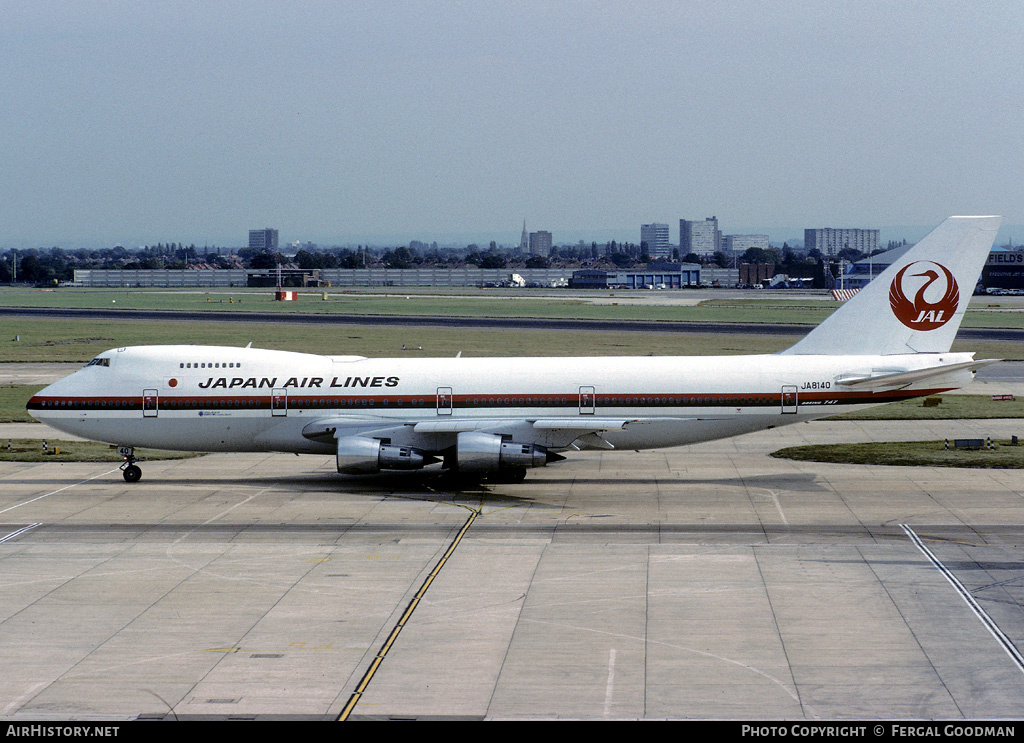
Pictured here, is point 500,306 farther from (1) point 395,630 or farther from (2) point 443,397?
(1) point 395,630

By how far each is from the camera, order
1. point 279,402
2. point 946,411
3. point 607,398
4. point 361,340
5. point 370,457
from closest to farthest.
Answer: point 370,457, point 607,398, point 279,402, point 946,411, point 361,340

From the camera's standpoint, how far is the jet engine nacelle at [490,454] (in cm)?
3712

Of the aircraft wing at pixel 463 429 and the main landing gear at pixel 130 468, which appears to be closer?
the aircraft wing at pixel 463 429

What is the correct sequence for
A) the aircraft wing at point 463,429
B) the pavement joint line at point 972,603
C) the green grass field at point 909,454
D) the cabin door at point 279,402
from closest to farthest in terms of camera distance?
the pavement joint line at point 972,603 → the aircraft wing at point 463,429 → the cabin door at point 279,402 → the green grass field at point 909,454

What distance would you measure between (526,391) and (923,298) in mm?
14444

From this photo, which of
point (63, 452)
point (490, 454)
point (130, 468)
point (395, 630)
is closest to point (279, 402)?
point (130, 468)

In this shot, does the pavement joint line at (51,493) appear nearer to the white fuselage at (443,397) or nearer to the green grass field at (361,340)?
the white fuselage at (443,397)

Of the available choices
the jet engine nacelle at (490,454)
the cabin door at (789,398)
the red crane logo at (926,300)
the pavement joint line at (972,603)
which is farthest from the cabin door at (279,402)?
the red crane logo at (926,300)

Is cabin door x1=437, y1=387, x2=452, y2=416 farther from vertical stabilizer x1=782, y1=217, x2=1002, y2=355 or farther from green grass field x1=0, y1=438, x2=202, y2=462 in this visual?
vertical stabilizer x1=782, y1=217, x2=1002, y2=355

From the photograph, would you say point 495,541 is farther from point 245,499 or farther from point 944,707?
point 944,707

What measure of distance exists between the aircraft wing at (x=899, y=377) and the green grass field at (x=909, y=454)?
16.5ft

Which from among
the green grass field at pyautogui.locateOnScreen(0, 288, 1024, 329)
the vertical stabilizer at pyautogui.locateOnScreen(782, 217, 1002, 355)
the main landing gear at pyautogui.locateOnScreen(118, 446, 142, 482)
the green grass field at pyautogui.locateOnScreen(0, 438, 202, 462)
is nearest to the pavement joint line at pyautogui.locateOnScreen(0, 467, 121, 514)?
the main landing gear at pyautogui.locateOnScreen(118, 446, 142, 482)

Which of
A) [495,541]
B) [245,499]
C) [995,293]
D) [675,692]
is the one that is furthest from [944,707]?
[995,293]

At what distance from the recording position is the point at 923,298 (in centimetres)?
3975
